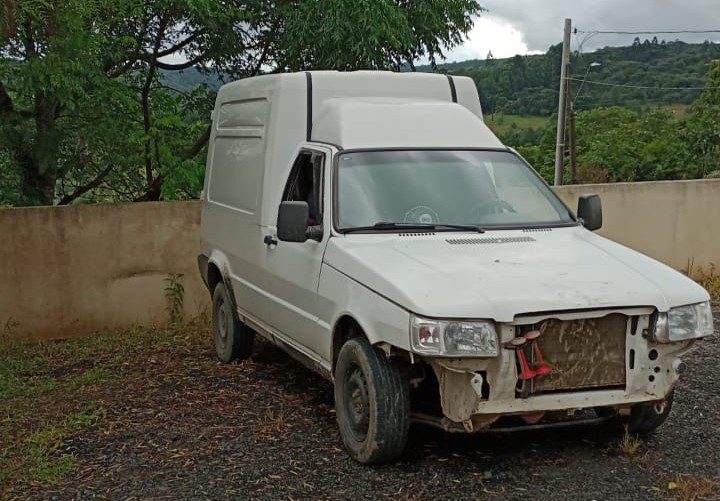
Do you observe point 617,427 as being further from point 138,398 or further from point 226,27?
point 226,27

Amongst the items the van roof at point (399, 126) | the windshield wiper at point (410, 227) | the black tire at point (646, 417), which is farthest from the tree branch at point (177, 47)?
the black tire at point (646, 417)

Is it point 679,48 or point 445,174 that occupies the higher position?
point 679,48

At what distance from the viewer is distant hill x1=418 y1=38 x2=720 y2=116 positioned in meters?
53.0

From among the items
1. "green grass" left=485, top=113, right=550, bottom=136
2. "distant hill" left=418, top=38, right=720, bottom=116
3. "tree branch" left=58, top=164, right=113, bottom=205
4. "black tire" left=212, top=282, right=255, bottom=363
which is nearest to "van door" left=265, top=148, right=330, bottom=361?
"black tire" left=212, top=282, right=255, bottom=363

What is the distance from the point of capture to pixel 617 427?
5.87 m

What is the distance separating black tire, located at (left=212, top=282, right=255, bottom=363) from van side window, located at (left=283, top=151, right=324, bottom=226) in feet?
5.12

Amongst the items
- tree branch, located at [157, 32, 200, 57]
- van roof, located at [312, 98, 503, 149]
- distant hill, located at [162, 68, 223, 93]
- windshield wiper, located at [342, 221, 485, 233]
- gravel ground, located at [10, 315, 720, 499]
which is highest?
tree branch, located at [157, 32, 200, 57]

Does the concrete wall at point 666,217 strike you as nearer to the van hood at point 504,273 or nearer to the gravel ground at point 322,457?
the gravel ground at point 322,457

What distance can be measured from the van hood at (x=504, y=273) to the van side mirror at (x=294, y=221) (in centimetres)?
22

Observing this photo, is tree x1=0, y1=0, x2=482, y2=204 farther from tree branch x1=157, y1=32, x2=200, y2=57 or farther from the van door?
the van door

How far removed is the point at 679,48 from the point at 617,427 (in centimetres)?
6446

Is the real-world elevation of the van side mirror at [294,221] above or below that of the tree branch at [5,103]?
below

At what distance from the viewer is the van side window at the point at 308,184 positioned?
6.35 meters

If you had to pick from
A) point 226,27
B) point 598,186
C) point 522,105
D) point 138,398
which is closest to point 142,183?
point 226,27
